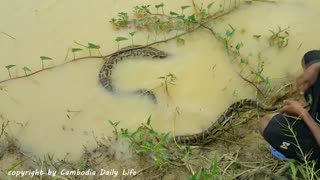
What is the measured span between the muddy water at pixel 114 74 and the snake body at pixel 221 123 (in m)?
0.12

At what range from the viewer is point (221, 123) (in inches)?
147

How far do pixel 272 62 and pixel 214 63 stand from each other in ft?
1.66

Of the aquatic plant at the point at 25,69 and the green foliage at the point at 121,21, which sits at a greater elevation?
the green foliage at the point at 121,21

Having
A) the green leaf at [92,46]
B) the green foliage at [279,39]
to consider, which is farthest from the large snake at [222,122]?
the green leaf at [92,46]

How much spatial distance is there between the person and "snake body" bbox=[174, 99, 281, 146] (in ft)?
1.63

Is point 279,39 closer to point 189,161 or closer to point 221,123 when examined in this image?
point 221,123

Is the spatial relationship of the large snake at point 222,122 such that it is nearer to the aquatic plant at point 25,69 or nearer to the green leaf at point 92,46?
the green leaf at point 92,46

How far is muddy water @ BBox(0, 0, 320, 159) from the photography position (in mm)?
3898

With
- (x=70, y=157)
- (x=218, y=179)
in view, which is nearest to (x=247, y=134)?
(x=218, y=179)

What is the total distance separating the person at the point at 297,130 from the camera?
2.98 m

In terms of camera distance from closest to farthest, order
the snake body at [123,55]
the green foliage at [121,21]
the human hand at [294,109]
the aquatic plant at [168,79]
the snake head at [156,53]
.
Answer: the human hand at [294,109] < the aquatic plant at [168,79] < the snake body at [123,55] < the snake head at [156,53] < the green foliage at [121,21]

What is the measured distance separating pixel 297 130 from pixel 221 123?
0.78m

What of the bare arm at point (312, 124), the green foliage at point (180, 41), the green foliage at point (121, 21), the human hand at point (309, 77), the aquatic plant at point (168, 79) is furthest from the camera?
the green foliage at point (121, 21)

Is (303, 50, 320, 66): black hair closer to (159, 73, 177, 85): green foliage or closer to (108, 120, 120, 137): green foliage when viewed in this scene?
(159, 73, 177, 85): green foliage
